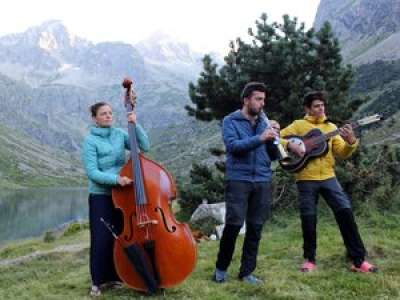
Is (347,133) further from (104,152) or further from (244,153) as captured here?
(104,152)

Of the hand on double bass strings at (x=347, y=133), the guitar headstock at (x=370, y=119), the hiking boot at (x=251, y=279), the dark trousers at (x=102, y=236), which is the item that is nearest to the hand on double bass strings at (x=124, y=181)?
the dark trousers at (x=102, y=236)

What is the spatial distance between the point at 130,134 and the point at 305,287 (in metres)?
3.05

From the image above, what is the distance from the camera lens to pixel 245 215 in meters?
6.79

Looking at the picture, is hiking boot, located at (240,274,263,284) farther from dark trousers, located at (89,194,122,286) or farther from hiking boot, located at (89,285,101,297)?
hiking boot, located at (89,285,101,297)

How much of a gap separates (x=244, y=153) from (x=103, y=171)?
6.17 ft

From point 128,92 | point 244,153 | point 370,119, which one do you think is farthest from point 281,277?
point 128,92

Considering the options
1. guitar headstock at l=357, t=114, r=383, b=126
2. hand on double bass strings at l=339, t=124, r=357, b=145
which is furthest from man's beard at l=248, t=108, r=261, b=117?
guitar headstock at l=357, t=114, r=383, b=126

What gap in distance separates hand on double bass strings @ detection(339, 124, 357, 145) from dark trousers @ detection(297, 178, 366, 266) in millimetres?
676

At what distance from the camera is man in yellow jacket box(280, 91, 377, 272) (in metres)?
7.19

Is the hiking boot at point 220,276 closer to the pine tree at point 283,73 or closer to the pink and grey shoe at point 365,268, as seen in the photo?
the pink and grey shoe at point 365,268

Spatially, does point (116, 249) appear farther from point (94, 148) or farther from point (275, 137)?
point (275, 137)

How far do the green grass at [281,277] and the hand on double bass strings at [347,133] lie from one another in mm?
1879

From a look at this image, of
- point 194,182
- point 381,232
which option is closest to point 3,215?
point 194,182

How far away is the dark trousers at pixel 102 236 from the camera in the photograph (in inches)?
261
